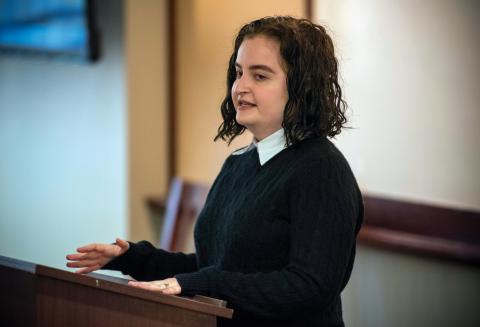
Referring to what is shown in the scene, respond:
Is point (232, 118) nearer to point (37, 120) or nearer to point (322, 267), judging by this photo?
point (322, 267)

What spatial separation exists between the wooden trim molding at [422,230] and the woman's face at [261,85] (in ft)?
4.42

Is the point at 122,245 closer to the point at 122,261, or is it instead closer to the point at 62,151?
the point at 122,261

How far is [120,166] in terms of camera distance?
14.0 ft

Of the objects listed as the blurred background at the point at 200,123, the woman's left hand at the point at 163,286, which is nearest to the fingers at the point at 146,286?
the woman's left hand at the point at 163,286

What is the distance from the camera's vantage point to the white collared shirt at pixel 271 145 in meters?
1.85

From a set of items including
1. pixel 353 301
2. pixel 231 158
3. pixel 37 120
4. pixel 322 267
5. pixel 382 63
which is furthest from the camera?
pixel 37 120

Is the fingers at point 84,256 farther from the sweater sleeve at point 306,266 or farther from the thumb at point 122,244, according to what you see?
the sweater sleeve at point 306,266

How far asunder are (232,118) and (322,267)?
54cm

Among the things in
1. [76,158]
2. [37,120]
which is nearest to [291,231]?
[76,158]

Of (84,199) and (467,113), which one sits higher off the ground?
(467,113)

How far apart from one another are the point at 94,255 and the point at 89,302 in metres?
0.28

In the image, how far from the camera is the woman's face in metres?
1.81

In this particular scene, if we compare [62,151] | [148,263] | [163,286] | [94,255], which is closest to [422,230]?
[148,263]

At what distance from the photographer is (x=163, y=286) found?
1656 millimetres
